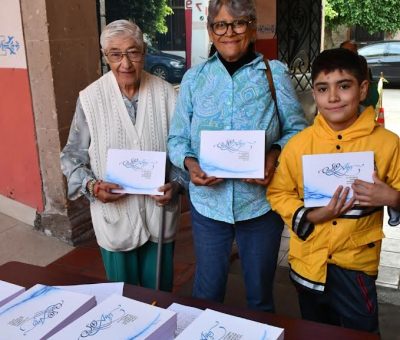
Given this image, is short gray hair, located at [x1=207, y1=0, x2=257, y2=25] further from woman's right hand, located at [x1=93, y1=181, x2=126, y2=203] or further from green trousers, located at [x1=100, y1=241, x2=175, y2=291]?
green trousers, located at [x1=100, y1=241, x2=175, y2=291]

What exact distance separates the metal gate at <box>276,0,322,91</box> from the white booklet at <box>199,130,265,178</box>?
499cm

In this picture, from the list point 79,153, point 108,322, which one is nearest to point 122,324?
point 108,322

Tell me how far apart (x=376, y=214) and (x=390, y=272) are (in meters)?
2.03

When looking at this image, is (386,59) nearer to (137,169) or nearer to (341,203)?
(137,169)

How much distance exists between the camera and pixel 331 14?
18688 millimetres

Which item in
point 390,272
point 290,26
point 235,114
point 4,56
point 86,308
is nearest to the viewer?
point 86,308

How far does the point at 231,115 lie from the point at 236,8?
40 centimetres

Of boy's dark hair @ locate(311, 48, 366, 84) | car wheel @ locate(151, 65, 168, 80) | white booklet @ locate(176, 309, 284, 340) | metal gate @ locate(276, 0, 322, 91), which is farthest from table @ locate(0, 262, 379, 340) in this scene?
metal gate @ locate(276, 0, 322, 91)

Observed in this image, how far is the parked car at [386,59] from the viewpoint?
1541 cm

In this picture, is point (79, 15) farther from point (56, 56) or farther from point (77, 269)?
point (77, 269)

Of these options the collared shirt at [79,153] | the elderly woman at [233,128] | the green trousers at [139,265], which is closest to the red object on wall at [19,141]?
the collared shirt at [79,153]

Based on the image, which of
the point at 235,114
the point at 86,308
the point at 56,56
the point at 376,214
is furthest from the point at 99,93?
the point at 56,56

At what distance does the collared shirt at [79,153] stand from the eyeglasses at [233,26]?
51 cm

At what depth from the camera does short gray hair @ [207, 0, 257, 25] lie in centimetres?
180
